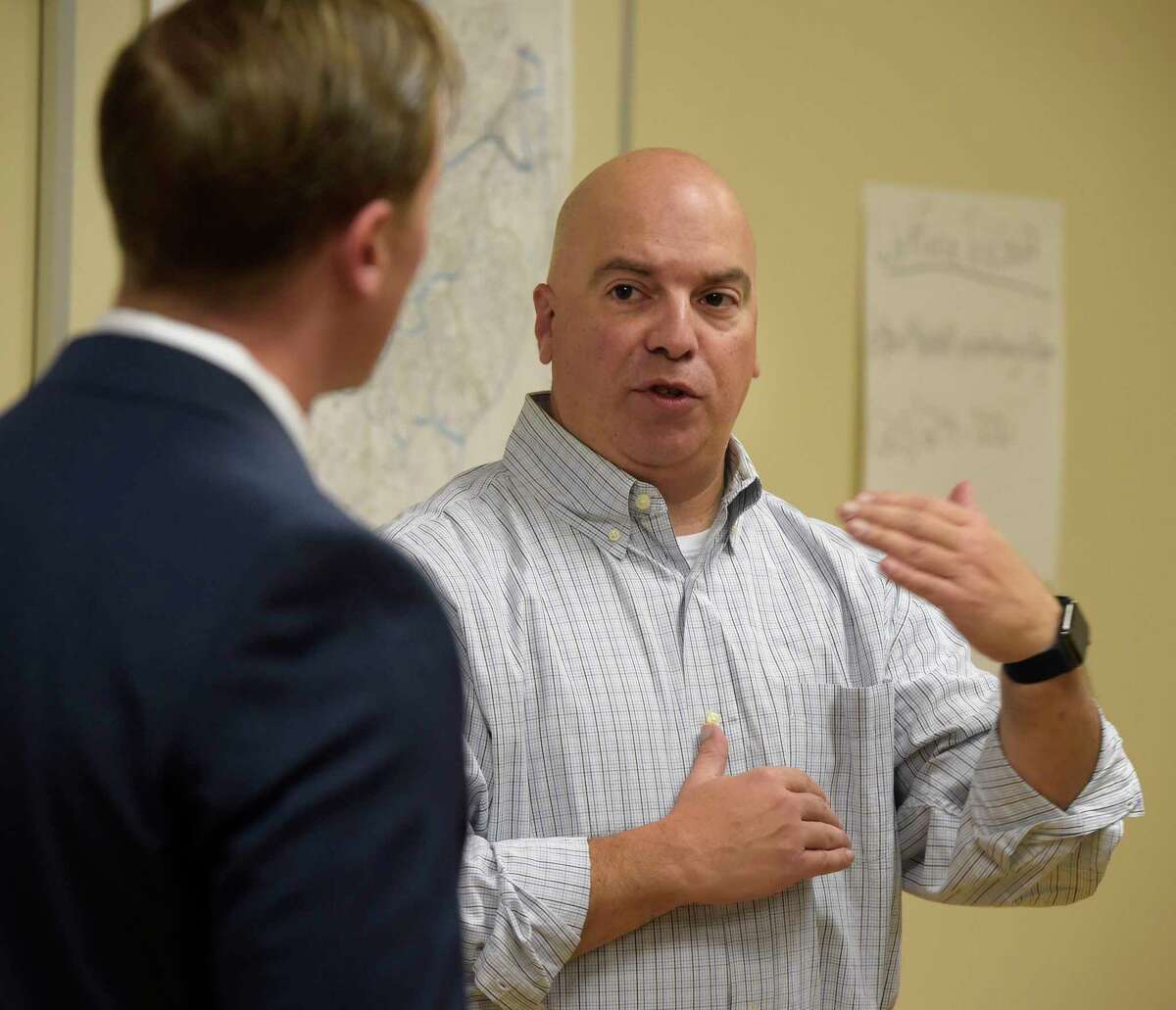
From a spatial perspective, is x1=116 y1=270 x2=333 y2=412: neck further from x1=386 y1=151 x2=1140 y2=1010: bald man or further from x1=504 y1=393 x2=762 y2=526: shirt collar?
x1=504 y1=393 x2=762 y2=526: shirt collar

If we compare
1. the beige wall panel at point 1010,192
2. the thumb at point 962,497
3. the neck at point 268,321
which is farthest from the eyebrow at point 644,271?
the neck at point 268,321

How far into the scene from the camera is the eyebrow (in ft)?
5.69

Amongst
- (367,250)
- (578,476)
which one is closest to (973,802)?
(578,476)

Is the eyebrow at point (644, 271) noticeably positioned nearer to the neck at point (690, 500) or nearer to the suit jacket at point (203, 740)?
the neck at point (690, 500)

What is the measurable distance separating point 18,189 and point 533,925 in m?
1.37

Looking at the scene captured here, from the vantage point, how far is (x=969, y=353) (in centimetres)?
294

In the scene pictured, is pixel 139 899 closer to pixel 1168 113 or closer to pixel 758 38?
pixel 758 38

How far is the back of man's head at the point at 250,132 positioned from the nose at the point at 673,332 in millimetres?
952

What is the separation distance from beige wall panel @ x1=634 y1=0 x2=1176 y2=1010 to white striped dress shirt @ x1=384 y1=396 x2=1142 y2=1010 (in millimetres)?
1064

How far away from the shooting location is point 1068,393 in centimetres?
308

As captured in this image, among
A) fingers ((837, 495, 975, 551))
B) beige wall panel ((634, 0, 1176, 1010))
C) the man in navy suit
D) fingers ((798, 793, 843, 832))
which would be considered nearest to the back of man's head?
the man in navy suit

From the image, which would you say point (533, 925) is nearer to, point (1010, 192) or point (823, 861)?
point (823, 861)

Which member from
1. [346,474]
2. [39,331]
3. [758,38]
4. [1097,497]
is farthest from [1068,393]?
[39,331]

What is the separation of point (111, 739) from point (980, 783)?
114 cm
